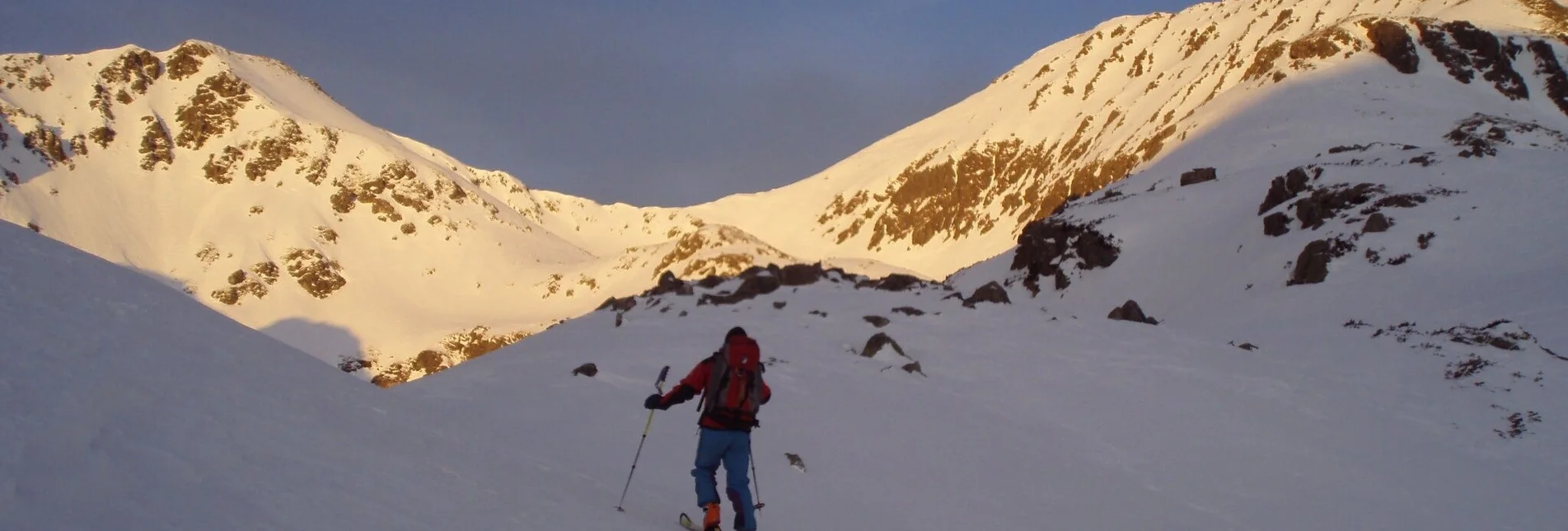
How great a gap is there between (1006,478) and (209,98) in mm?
164675

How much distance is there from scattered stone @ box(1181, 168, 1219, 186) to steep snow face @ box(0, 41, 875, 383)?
5732 centimetres

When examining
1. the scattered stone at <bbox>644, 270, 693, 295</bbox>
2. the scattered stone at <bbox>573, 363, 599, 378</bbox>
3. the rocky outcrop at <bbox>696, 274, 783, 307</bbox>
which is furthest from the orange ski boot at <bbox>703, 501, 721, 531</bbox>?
the scattered stone at <bbox>644, 270, 693, 295</bbox>

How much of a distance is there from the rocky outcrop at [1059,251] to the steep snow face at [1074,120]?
16.3 metres

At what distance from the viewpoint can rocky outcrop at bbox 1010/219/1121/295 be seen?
132ft

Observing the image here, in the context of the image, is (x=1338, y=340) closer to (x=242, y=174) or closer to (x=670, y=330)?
(x=670, y=330)

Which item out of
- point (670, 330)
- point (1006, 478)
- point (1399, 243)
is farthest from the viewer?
point (1399, 243)

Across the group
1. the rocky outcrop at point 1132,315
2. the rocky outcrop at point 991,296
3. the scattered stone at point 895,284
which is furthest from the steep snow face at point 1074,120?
the rocky outcrop at point 991,296

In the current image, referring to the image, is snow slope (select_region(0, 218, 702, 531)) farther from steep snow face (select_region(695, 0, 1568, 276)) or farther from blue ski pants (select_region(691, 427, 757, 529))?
steep snow face (select_region(695, 0, 1568, 276))

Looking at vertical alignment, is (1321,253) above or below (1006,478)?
above

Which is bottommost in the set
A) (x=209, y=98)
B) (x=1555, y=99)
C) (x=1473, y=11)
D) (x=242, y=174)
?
(x=242, y=174)

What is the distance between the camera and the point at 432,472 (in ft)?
21.0

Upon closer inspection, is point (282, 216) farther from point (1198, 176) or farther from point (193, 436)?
point (193, 436)

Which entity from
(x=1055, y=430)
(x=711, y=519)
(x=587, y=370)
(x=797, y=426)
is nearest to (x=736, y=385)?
(x=711, y=519)

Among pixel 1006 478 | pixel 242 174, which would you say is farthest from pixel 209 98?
pixel 1006 478
